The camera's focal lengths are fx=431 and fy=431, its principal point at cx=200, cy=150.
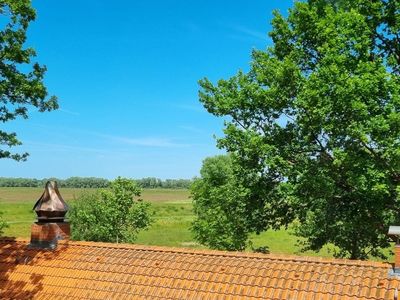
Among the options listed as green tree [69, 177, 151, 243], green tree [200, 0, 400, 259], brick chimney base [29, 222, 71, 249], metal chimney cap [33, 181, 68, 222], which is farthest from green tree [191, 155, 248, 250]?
brick chimney base [29, 222, 71, 249]

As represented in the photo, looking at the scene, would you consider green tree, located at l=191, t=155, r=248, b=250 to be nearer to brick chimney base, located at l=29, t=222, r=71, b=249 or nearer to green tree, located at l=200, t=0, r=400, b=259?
green tree, located at l=200, t=0, r=400, b=259

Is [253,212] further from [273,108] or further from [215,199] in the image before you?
[215,199]

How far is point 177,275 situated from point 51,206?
4.62 m

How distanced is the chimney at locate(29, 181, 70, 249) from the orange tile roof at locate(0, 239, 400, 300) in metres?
0.34

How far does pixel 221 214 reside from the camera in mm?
29375

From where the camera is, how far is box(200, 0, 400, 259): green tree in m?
15.3

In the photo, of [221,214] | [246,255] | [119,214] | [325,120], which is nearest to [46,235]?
[246,255]

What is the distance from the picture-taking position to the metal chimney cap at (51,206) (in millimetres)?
11906

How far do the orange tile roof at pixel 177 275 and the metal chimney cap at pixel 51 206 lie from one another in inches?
36.8

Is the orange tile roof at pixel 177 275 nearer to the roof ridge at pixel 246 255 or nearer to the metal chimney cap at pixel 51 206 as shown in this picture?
the roof ridge at pixel 246 255

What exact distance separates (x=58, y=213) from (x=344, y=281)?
7.79 m

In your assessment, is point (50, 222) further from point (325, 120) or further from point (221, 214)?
point (221, 214)

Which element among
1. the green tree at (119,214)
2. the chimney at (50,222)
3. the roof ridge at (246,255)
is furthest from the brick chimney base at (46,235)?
the green tree at (119,214)

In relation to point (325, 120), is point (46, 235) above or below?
below
